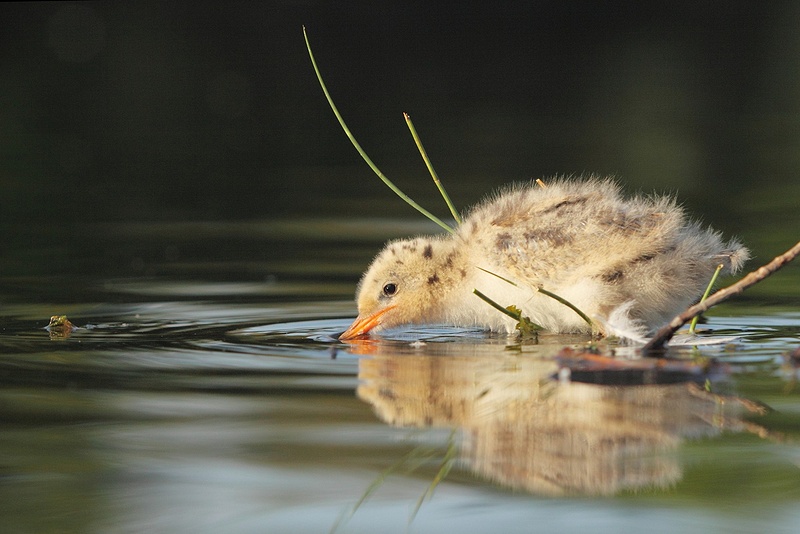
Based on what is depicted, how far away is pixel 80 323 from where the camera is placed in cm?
640

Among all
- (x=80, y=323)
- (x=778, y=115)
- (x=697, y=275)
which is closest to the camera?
(x=697, y=275)

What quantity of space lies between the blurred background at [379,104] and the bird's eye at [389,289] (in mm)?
3757

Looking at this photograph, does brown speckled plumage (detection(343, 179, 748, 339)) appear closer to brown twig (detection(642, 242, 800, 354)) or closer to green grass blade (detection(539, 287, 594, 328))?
green grass blade (detection(539, 287, 594, 328))

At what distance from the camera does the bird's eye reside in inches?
256

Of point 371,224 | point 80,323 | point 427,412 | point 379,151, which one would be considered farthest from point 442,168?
point 427,412

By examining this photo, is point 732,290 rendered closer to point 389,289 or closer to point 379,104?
point 389,289

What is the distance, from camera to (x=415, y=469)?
153 inches

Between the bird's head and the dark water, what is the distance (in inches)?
5.3

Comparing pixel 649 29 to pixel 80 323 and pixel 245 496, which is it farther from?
pixel 245 496

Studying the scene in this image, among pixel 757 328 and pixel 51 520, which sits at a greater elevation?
pixel 757 328

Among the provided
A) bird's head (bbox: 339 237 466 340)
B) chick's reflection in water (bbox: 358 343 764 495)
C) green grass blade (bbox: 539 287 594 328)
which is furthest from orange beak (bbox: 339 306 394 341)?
green grass blade (bbox: 539 287 594 328)

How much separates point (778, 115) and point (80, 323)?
47.0ft

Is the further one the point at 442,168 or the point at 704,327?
the point at 442,168

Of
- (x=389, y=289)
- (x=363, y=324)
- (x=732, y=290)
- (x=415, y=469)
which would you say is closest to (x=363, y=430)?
(x=415, y=469)
